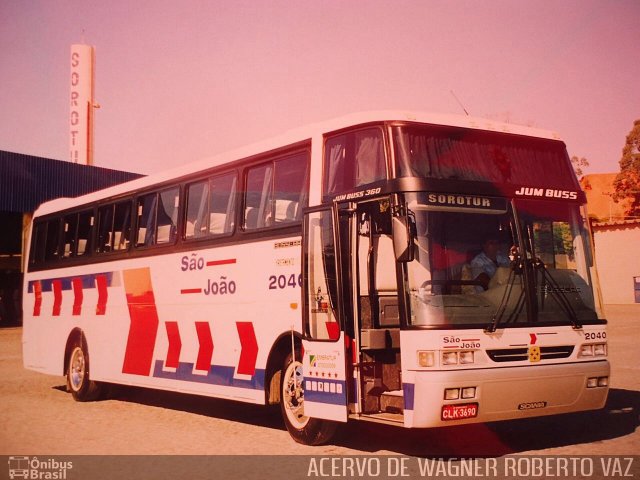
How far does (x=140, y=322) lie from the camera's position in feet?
43.8

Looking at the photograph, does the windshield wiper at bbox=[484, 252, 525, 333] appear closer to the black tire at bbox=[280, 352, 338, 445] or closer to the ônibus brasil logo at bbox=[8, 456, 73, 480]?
the black tire at bbox=[280, 352, 338, 445]

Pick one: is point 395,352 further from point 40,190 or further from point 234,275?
point 40,190

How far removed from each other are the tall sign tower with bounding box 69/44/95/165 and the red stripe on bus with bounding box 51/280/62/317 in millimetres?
50273

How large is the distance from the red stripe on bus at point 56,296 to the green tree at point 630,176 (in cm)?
5923

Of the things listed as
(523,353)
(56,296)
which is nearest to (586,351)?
(523,353)

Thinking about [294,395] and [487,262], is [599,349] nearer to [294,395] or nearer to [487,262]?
[487,262]

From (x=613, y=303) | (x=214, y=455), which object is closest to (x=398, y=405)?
(x=214, y=455)

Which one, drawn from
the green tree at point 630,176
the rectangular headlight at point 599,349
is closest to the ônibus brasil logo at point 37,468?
the rectangular headlight at point 599,349

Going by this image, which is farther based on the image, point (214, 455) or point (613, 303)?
point (613, 303)

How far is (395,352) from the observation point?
884 centimetres

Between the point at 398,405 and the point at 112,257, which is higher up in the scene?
the point at 112,257

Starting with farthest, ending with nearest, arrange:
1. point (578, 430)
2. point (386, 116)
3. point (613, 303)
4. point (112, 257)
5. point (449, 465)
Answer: point (613, 303) → point (112, 257) → point (578, 430) → point (386, 116) → point (449, 465)

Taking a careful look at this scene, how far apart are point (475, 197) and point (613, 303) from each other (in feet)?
161

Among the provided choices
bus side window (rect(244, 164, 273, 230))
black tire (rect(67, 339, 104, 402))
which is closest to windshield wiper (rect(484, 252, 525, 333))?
bus side window (rect(244, 164, 273, 230))
